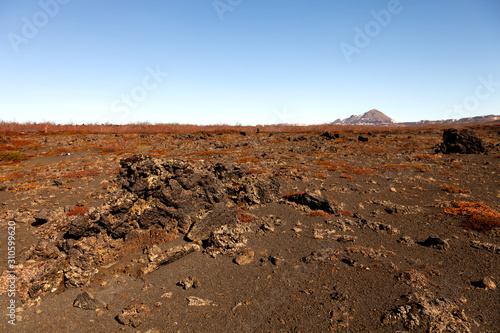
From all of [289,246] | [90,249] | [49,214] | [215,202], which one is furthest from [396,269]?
[49,214]

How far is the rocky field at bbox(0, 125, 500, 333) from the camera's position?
23.5ft

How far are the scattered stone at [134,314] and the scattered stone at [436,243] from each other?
12249mm

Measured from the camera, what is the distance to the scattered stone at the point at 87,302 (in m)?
7.61

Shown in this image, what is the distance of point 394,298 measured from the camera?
25.6 feet

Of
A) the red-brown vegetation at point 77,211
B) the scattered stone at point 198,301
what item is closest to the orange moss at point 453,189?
the scattered stone at point 198,301

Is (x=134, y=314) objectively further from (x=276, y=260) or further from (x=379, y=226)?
(x=379, y=226)

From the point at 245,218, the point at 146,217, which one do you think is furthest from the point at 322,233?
the point at 146,217

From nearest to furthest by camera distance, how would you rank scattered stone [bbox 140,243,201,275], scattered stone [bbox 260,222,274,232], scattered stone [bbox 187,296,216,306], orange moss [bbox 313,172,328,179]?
scattered stone [bbox 187,296,216,306], scattered stone [bbox 140,243,201,275], scattered stone [bbox 260,222,274,232], orange moss [bbox 313,172,328,179]

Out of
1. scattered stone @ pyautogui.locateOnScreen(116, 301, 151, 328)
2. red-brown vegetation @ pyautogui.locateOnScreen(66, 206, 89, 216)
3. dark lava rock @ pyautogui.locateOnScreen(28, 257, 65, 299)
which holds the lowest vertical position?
scattered stone @ pyautogui.locateOnScreen(116, 301, 151, 328)

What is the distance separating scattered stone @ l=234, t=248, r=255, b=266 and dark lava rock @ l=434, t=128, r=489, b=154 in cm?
3935

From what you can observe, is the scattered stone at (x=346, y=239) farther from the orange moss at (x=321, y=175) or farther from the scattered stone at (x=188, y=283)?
the orange moss at (x=321, y=175)

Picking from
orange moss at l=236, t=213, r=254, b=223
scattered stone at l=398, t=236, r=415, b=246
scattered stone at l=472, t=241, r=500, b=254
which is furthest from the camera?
orange moss at l=236, t=213, r=254, b=223

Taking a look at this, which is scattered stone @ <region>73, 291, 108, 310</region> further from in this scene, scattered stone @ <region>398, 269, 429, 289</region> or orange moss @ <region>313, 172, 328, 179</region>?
orange moss @ <region>313, 172, 328, 179</region>

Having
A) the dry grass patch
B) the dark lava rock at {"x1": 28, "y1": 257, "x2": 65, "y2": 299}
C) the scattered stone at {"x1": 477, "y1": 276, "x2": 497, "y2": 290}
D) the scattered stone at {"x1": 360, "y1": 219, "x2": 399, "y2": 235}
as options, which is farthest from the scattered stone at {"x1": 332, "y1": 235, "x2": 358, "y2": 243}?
the dry grass patch
